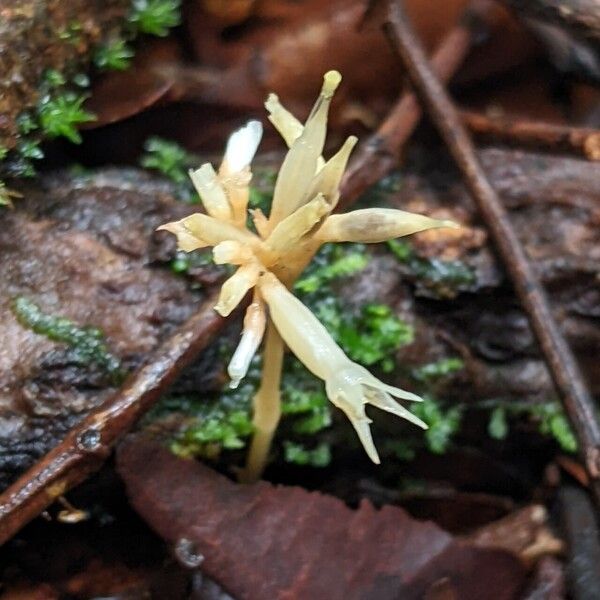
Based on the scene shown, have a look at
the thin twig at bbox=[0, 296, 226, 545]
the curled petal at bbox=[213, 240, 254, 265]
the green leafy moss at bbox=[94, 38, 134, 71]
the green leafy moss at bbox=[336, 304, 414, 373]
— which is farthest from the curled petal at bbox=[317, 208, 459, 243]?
the green leafy moss at bbox=[94, 38, 134, 71]

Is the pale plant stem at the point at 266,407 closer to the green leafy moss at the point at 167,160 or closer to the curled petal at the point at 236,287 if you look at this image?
the curled petal at the point at 236,287

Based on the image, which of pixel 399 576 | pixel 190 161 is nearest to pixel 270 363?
pixel 399 576

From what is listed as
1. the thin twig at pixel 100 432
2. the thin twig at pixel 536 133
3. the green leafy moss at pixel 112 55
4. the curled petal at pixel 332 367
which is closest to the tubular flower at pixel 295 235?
the curled petal at pixel 332 367

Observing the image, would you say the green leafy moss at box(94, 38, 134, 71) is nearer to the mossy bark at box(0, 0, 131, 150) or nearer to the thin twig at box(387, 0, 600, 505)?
the mossy bark at box(0, 0, 131, 150)

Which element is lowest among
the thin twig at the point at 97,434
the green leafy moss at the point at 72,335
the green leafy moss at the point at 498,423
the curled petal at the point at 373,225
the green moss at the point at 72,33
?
the green leafy moss at the point at 498,423

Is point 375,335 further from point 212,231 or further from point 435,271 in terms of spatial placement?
point 212,231

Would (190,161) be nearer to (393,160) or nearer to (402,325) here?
(393,160)

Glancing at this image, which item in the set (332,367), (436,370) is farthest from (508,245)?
(332,367)
